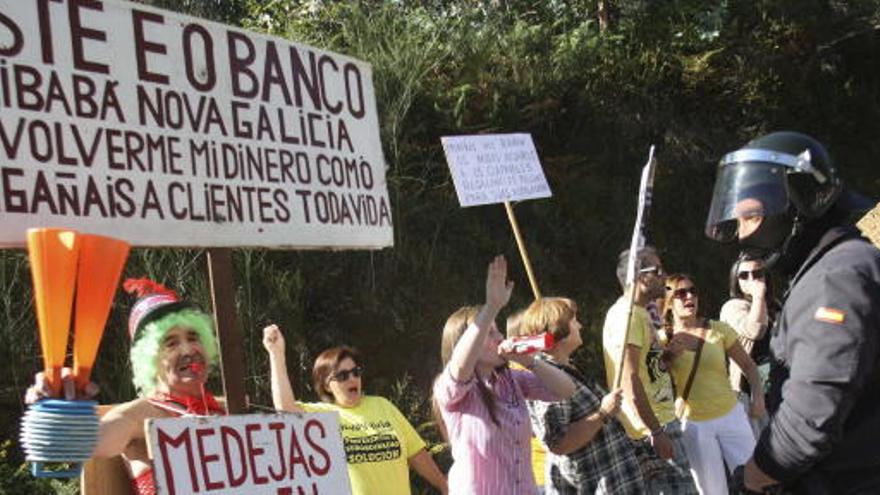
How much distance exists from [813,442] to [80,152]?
6.90 ft

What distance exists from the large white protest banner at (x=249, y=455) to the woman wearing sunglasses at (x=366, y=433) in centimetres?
118

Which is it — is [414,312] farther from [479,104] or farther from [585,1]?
[585,1]

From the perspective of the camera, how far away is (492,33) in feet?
34.8

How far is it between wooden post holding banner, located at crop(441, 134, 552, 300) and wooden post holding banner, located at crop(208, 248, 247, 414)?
2760 millimetres

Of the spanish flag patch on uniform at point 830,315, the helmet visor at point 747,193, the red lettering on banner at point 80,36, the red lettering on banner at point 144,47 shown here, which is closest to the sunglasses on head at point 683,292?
the helmet visor at point 747,193

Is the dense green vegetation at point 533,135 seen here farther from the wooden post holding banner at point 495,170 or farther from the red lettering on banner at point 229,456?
the red lettering on banner at point 229,456

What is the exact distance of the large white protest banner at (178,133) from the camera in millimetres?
2848

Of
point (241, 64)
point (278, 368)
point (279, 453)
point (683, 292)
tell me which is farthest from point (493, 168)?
point (279, 453)

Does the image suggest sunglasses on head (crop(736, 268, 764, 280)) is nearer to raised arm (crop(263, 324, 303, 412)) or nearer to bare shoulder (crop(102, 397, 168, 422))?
raised arm (crop(263, 324, 303, 412))

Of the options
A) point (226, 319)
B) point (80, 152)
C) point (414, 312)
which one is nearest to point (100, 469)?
point (226, 319)

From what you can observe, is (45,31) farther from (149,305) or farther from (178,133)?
(149,305)

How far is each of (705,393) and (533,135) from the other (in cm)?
471

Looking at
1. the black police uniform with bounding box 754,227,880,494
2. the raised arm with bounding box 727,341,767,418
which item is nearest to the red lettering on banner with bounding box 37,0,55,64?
the black police uniform with bounding box 754,227,880,494

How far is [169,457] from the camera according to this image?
2.84m
